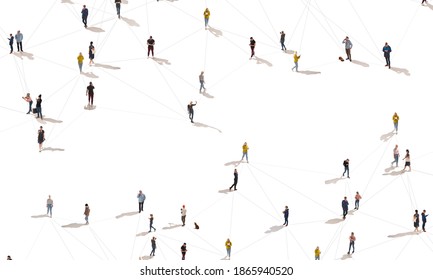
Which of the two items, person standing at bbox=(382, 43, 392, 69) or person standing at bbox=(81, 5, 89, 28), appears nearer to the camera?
person standing at bbox=(382, 43, 392, 69)

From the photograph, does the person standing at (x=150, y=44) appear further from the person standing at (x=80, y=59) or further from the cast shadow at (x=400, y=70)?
the cast shadow at (x=400, y=70)

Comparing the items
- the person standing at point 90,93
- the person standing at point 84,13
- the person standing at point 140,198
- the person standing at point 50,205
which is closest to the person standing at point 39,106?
the person standing at point 90,93

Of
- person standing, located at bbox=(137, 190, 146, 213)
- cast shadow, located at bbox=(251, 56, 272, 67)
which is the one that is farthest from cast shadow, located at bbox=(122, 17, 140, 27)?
person standing, located at bbox=(137, 190, 146, 213)

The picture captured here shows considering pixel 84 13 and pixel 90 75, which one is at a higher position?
pixel 84 13

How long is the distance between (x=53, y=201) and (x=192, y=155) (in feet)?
33.0

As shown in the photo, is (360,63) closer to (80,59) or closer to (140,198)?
(80,59)

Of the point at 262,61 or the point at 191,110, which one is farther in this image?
the point at 262,61

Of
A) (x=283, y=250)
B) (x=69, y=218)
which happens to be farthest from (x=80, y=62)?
(x=283, y=250)

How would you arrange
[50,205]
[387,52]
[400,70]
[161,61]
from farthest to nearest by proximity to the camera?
[400,70], [161,61], [387,52], [50,205]

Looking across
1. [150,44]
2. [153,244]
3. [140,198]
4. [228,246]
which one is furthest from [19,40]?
[228,246]


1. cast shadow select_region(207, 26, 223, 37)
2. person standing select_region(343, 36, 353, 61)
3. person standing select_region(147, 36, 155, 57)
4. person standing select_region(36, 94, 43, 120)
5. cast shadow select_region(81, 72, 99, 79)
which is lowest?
person standing select_region(36, 94, 43, 120)

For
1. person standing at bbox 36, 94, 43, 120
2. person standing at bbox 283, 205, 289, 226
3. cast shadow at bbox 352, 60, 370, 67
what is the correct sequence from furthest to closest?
cast shadow at bbox 352, 60, 370, 67, person standing at bbox 36, 94, 43, 120, person standing at bbox 283, 205, 289, 226

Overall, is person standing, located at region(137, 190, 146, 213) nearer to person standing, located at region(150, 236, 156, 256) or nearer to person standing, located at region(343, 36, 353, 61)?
person standing, located at region(150, 236, 156, 256)

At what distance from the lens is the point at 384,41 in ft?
346
